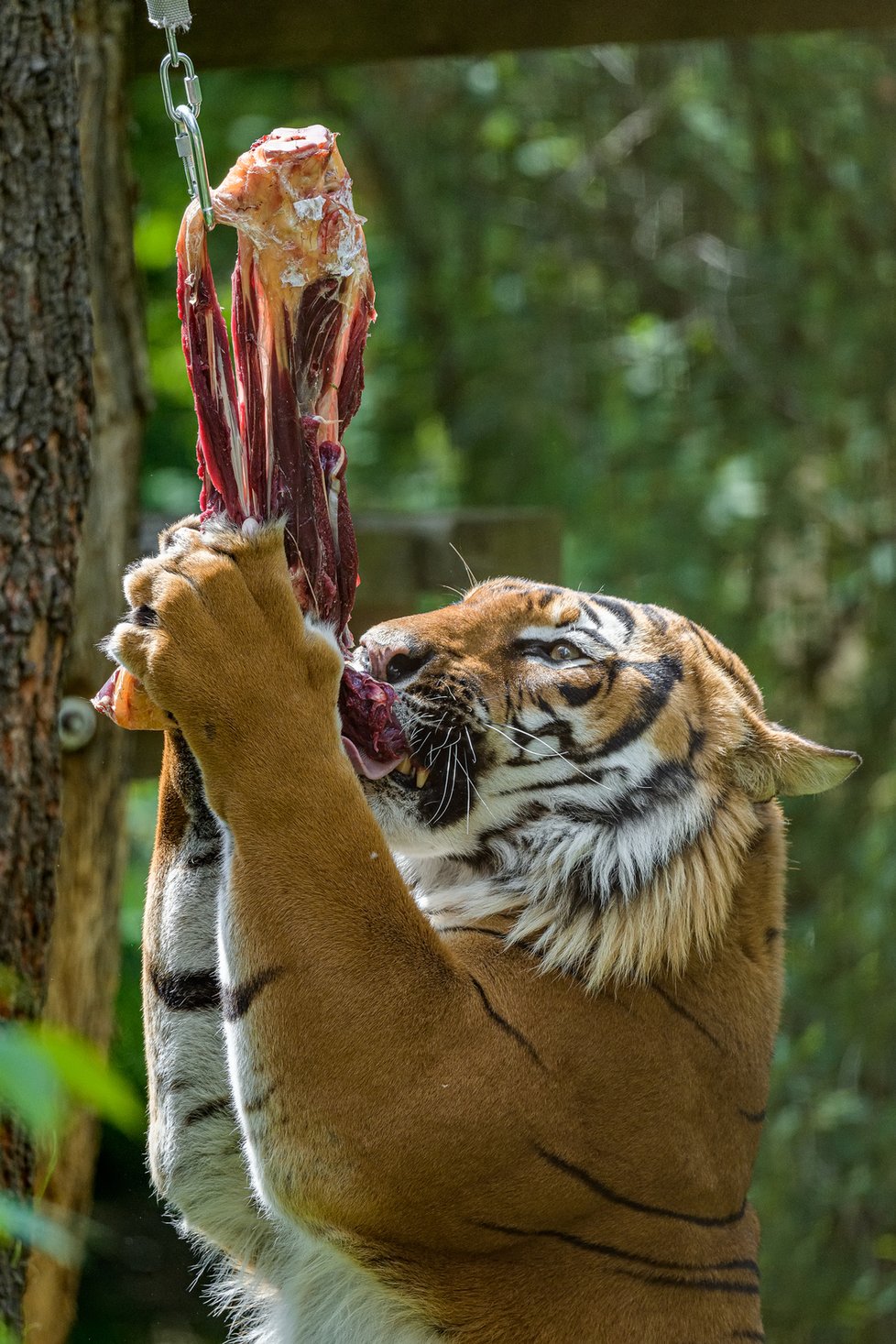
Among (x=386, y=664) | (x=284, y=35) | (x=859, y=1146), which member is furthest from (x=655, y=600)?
(x=386, y=664)

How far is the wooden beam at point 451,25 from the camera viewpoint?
2900 mm

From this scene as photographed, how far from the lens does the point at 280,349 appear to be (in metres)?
1.76

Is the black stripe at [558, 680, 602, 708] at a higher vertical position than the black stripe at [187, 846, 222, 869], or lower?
higher

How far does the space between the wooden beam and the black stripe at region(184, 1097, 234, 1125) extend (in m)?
2.10

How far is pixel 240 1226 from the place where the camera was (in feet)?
7.12

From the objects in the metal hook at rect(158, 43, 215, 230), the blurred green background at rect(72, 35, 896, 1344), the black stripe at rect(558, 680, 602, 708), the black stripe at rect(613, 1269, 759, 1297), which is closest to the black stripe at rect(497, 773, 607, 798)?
the black stripe at rect(558, 680, 602, 708)

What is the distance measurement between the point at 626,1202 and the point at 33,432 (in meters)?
1.37

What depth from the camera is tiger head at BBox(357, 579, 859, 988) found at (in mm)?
2033

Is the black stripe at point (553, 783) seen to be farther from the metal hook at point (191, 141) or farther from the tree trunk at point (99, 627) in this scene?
the tree trunk at point (99, 627)

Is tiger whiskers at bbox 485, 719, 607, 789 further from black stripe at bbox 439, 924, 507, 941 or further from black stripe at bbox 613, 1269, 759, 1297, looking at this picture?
black stripe at bbox 613, 1269, 759, 1297

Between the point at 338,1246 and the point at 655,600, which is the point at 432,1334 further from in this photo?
the point at 655,600

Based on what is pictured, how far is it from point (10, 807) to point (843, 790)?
4039 mm

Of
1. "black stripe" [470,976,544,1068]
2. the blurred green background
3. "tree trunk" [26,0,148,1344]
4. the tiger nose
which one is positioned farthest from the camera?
the blurred green background

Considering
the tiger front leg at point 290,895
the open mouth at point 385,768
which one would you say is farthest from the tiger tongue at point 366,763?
the tiger front leg at point 290,895
